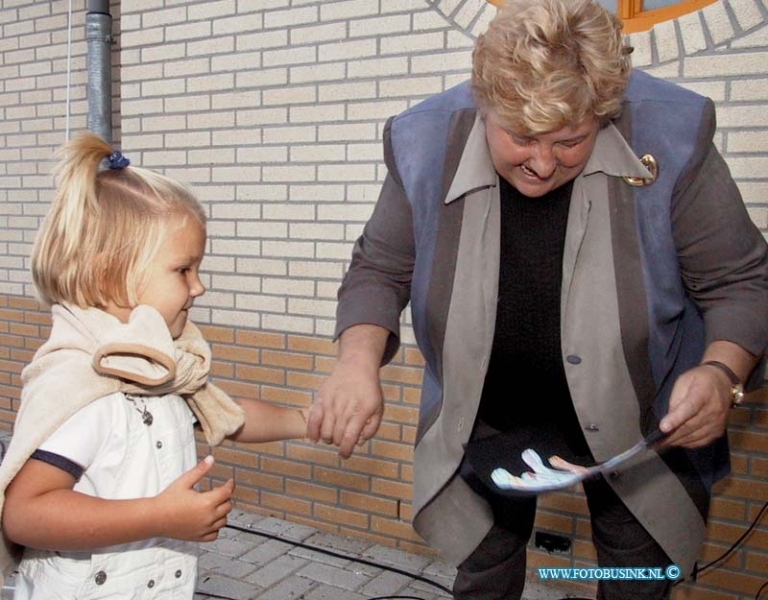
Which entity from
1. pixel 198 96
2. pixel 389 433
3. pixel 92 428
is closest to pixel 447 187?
pixel 92 428

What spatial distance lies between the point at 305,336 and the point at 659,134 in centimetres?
228

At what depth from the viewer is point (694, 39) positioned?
2816mm

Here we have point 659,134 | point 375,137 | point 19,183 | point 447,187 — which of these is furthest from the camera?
point 19,183

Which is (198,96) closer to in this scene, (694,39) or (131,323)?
(694,39)

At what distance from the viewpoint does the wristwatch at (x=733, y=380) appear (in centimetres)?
172

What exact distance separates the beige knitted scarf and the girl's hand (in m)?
0.22

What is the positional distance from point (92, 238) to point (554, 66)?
1.03 metres

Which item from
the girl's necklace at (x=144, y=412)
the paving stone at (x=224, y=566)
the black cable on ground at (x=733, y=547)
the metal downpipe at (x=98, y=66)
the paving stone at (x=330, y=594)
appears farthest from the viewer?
the metal downpipe at (x=98, y=66)

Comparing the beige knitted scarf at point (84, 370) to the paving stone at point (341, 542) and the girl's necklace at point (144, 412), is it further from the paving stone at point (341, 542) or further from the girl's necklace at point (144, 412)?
the paving stone at point (341, 542)

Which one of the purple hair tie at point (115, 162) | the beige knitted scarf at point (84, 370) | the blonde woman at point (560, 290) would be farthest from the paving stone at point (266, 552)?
the purple hair tie at point (115, 162)

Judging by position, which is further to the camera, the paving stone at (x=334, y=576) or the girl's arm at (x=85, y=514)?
the paving stone at (x=334, y=576)

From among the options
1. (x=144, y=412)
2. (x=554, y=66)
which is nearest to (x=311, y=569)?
(x=144, y=412)

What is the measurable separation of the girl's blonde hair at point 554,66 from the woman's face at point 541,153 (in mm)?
39

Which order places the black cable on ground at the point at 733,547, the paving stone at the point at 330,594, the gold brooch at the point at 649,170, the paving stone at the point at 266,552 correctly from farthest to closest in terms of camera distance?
the paving stone at the point at 266,552
the paving stone at the point at 330,594
the black cable on ground at the point at 733,547
the gold brooch at the point at 649,170
